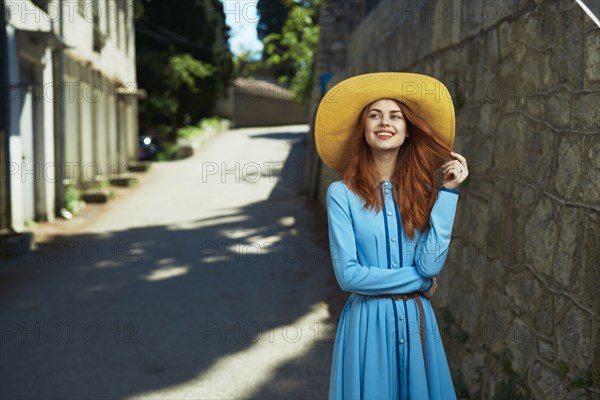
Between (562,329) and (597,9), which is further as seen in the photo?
(597,9)

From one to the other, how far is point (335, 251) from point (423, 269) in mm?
303

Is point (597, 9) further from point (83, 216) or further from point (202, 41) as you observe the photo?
point (202, 41)

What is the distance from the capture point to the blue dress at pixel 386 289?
2572 millimetres

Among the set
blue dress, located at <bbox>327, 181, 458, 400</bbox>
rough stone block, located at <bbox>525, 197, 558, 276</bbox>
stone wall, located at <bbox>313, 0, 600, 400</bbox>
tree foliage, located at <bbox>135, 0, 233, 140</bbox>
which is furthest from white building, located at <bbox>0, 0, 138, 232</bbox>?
blue dress, located at <bbox>327, 181, 458, 400</bbox>

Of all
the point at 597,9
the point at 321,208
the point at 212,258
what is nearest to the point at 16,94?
the point at 212,258

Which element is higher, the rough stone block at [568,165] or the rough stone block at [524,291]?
the rough stone block at [568,165]

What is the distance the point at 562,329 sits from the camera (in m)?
3.18

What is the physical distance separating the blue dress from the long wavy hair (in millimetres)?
34

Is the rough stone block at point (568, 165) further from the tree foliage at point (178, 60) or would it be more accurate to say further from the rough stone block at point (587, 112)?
the tree foliage at point (178, 60)

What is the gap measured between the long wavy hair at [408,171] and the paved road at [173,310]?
7.65ft

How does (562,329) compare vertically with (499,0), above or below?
below

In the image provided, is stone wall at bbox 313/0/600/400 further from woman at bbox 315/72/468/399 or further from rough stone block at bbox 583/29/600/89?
woman at bbox 315/72/468/399

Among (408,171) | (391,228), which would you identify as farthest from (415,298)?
(408,171)

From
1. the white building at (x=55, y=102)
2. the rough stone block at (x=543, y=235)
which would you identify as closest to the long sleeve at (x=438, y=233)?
the rough stone block at (x=543, y=235)
